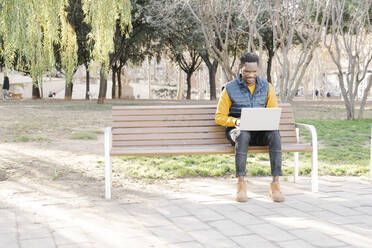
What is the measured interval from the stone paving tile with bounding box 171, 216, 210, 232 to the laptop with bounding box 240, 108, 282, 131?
3.55ft

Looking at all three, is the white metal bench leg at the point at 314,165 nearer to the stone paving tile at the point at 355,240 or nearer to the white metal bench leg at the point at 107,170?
the stone paving tile at the point at 355,240

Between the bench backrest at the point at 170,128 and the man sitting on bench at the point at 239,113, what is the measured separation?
1.07 feet

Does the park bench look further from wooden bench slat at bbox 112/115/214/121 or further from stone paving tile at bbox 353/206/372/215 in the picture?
stone paving tile at bbox 353/206/372/215

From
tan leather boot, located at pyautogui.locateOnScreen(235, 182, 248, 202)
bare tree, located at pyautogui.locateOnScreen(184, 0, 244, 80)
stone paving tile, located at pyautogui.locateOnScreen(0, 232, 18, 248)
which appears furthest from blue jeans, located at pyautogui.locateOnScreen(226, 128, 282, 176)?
bare tree, located at pyautogui.locateOnScreen(184, 0, 244, 80)

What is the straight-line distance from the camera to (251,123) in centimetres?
450

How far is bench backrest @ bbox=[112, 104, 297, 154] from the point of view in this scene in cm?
512

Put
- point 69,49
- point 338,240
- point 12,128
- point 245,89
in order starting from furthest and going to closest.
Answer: point 12,128
point 69,49
point 245,89
point 338,240

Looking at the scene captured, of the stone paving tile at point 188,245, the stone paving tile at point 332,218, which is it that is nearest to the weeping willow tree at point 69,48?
the stone paving tile at point 332,218

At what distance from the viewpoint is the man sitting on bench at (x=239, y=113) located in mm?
4586

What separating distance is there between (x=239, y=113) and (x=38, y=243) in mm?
2413

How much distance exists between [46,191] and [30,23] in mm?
2407

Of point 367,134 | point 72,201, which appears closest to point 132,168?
point 72,201

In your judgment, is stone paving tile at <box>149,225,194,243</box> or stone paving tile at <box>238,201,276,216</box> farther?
stone paving tile at <box>238,201,276,216</box>

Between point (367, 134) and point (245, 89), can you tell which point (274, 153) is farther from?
point (367, 134)
